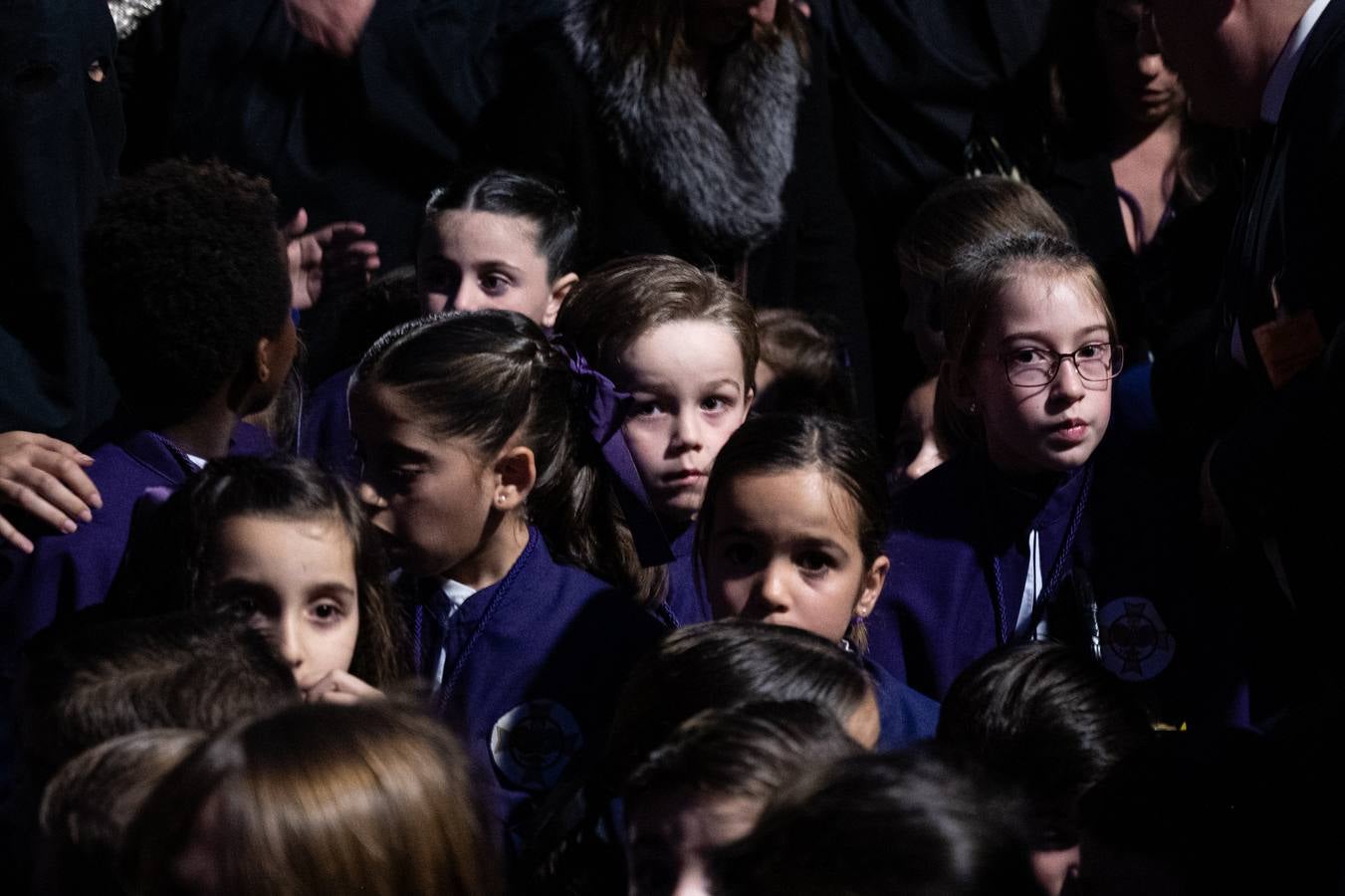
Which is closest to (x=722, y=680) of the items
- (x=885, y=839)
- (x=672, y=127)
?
(x=885, y=839)

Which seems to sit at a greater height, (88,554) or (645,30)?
(645,30)

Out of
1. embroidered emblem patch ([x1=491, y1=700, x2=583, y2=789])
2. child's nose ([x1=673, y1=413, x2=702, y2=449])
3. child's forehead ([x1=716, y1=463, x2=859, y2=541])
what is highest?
child's nose ([x1=673, y1=413, x2=702, y2=449])

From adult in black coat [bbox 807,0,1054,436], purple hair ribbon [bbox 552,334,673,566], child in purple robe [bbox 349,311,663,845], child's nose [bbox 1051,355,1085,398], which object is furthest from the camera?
adult in black coat [bbox 807,0,1054,436]

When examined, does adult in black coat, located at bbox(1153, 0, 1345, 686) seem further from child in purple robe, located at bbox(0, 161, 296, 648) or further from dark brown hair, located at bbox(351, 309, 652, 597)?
child in purple robe, located at bbox(0, 161, 296, 648)

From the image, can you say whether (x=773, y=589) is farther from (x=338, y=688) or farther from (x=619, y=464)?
(x=338, y=688)

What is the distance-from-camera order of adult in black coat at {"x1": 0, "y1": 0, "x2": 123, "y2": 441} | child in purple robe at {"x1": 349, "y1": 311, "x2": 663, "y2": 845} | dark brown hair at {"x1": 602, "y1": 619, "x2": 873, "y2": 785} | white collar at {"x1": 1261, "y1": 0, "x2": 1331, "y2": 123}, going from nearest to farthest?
1. dark brown hair at {"x1": 602, "y1": 619, "x2": 873, "y2": 785}
2. white collar at {"x1": 1261, "y1": 0, "x2": 1331, "y2": 123}
3. child in purple robe at {"x1": 349, "y1": 311, "x2": 663, "y2": 845}
4. adult in black coat at {"x1": 0, "y1": 0, "x2": 123, "y2": 441}

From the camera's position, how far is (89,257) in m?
2.95

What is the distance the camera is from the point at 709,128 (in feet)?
13.8

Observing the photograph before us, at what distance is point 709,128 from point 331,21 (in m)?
0.99

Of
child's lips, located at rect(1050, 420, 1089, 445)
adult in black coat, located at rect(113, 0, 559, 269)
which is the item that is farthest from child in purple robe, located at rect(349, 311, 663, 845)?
adult in black coat, located at rect(113, 0, 559, 269)

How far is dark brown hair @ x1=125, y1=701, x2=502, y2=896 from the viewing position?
1632 millimetres

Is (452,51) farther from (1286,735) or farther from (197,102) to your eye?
(1286,735)

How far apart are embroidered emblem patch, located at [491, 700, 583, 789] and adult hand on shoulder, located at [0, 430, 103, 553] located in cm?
73

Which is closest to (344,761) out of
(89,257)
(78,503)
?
(78,503)
